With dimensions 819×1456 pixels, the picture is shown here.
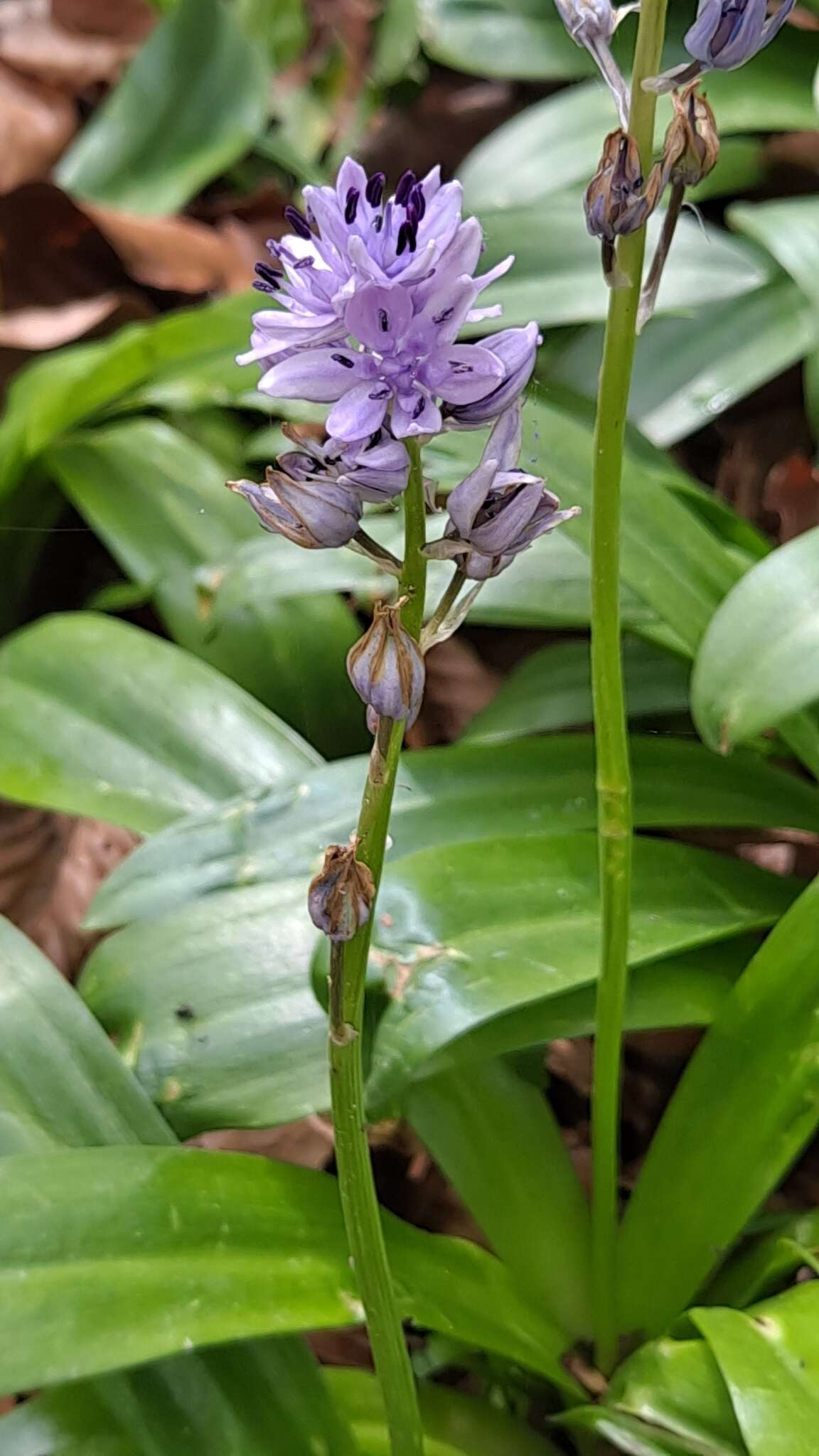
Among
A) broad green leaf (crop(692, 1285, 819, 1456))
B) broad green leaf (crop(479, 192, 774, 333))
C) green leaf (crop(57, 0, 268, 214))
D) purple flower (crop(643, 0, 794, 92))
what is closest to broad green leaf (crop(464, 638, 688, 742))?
broad green leaf (crop(479, 192, 774, 333))

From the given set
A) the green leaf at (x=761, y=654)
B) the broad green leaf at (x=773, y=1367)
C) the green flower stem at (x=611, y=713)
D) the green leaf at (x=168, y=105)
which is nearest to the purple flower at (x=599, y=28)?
the green flower stem at (x=611, y=713)

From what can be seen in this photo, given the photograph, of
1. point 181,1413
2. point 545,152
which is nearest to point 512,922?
point 181,1413

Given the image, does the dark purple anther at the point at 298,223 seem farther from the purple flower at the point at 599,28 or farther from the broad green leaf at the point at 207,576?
the broad green leaf at the point at 207,576

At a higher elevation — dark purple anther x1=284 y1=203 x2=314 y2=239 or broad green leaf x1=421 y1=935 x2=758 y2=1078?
dark purple anther x1=284 y1=203 x2=314 y2=239

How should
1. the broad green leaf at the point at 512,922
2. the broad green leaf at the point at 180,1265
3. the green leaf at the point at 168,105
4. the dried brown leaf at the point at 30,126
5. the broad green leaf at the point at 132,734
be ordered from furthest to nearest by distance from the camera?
1. the dried brown leaf at the point at 30,126
2. the green leaf at the point at 168,105
3. the broad green leaf at the point at 132,734
4. the broad green leaf at the point at 512,922
5. the broad green leaf at the point at 180,1265

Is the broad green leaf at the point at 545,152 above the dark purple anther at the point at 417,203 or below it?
above

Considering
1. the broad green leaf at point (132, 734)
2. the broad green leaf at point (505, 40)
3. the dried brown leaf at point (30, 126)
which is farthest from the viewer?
the dried brown leaf at point (30, 126)

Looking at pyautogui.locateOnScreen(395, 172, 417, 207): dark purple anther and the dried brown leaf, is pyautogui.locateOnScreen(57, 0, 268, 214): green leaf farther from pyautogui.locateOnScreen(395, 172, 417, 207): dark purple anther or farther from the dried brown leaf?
pyautogui.locateOnScreen(395, 172, 417, 207): dark purple anther
